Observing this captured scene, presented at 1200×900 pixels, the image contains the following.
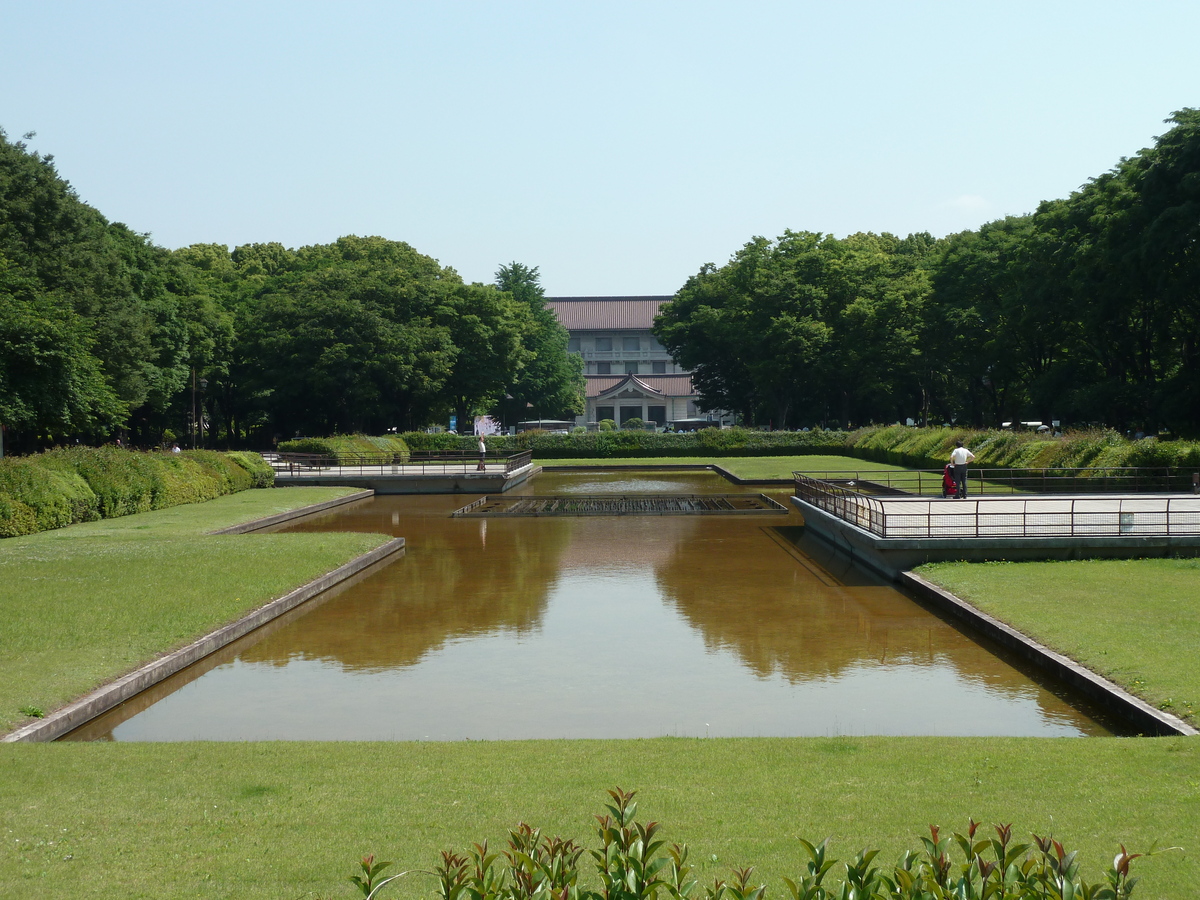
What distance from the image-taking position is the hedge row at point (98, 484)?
2396cm

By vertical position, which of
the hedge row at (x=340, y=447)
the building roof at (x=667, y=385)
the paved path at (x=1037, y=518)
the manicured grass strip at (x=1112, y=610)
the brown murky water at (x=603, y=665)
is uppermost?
the building roof at (x=667, y=385)

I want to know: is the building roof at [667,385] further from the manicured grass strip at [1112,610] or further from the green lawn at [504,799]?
the green lawn at [504,799]

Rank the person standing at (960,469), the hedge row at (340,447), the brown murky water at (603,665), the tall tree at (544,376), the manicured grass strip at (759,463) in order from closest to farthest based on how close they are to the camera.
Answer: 1. the brown murky water at (603,665)
2. the person standing at (960,469)
3. the manicured grass strip at (759,463)
4. the hedge row at (340,447)
5. the tall tree at (544,376)

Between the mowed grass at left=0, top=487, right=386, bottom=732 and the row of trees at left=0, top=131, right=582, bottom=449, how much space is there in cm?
1396

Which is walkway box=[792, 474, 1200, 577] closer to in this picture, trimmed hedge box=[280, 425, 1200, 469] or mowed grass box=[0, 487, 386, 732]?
mowed grass box=[0, 487, 386, 732]

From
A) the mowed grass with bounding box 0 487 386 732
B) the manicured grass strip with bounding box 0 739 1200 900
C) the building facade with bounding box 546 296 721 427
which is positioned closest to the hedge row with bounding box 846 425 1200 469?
the mowed grass with bounding box 0 487 386 732

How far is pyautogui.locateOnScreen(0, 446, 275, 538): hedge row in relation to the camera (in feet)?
78.6

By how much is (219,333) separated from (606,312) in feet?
241

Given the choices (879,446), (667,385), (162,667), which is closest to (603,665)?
(162,667)

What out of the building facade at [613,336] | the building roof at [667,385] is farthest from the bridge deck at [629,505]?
the building facade at [613,336]

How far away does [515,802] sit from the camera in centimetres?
643

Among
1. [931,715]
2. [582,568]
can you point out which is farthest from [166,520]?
[931,715]

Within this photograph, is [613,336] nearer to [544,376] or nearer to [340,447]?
[544,376]

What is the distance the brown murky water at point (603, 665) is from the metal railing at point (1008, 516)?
168 centimetres
